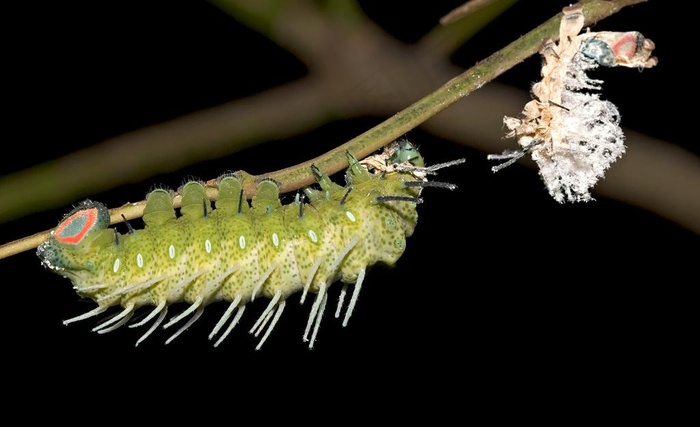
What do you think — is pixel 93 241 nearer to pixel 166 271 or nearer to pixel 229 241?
pixel 166 271

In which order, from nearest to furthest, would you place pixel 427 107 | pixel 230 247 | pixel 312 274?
1. pixel 427 107
2. pixel 312 274
3. pixel 230 247

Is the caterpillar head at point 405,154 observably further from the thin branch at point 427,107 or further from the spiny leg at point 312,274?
the spiny leg at point 312,274

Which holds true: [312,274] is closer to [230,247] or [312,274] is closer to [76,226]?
[230,247]

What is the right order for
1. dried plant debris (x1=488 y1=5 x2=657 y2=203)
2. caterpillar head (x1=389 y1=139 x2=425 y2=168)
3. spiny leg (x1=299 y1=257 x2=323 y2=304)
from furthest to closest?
1. caterpillar head (x1=389 y1=139 x2=425 y2=168)
2. spiny leg (x1=299 y1=257 x2=323 y2=304)
3. dried plant debris (x1=488 y1=5 x2=657 y2=203)

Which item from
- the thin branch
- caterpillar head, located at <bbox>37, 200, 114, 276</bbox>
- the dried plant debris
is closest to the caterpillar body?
caterpillar head, located at <bbox>37, 200, 114, 276</bbox>

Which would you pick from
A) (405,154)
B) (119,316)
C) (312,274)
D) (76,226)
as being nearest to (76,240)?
(76,226)

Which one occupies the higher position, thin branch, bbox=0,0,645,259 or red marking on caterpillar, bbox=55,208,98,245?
thin branch, bbox=0,0,645,259

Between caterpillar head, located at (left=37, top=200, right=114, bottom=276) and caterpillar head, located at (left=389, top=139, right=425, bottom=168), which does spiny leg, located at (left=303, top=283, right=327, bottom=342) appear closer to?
caterpillar head, located at (left=389, top=139, right=425, bottom=168)

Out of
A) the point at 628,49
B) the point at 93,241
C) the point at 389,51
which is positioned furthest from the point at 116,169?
the point at 628,49
